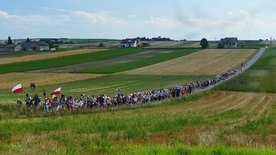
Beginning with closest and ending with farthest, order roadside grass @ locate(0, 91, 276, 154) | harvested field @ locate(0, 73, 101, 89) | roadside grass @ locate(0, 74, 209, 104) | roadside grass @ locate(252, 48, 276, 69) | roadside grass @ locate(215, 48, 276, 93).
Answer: roadside grass @ locate(0, 91, 276, 154), roadside grass @ locate(0, 74, 209, 104), roadside grass @ locate(215, 48, 276, 93), harvested field @ locate(0, 73, 101, 89), roadside grass @ locate(252, 48, 276, 69)

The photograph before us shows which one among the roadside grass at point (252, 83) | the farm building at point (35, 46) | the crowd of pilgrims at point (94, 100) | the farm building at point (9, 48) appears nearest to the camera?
the crowd of pilgrims at point (94, 100)

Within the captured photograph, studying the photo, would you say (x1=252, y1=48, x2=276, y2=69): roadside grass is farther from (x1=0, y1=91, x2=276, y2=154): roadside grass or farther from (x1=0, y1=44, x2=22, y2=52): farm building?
(x1=0, y1=44, x2=22, y2=52): farm building

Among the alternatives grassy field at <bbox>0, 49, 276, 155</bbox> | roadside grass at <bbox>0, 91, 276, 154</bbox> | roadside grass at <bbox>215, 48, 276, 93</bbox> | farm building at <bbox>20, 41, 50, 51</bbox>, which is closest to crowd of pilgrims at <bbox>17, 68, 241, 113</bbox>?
grassy field at <bbox>0, 49, 276, 155</bbox>

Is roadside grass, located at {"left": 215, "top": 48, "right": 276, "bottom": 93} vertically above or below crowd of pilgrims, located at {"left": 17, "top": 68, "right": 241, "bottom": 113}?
below

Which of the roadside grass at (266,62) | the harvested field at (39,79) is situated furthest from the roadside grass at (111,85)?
the roadside grass at (266,62)

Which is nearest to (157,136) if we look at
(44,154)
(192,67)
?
(44,154)

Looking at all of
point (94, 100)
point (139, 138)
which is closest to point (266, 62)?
point (94, 100)

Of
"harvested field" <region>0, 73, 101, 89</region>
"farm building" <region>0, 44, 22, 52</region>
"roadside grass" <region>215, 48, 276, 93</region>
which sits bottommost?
"farm building" <region>0, 44, 22, 52</region>

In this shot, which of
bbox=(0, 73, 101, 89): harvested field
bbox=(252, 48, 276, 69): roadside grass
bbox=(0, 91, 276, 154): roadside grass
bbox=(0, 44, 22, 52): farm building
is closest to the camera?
bbox=(0, 91, 276, 154): roadside grass

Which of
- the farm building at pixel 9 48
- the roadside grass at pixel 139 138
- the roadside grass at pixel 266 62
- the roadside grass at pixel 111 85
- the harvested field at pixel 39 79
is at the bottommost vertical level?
the farm building at pixel 9 48

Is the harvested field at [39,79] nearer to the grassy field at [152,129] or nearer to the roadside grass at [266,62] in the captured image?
the grassy field at [152,129]

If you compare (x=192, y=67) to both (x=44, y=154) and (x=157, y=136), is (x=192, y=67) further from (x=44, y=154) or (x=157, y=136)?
(x=44, y=154)

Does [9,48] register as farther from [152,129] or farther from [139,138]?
[139,138]

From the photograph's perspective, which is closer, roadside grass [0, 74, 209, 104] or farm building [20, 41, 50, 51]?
roadside grass [0, 74, 209, 104]
